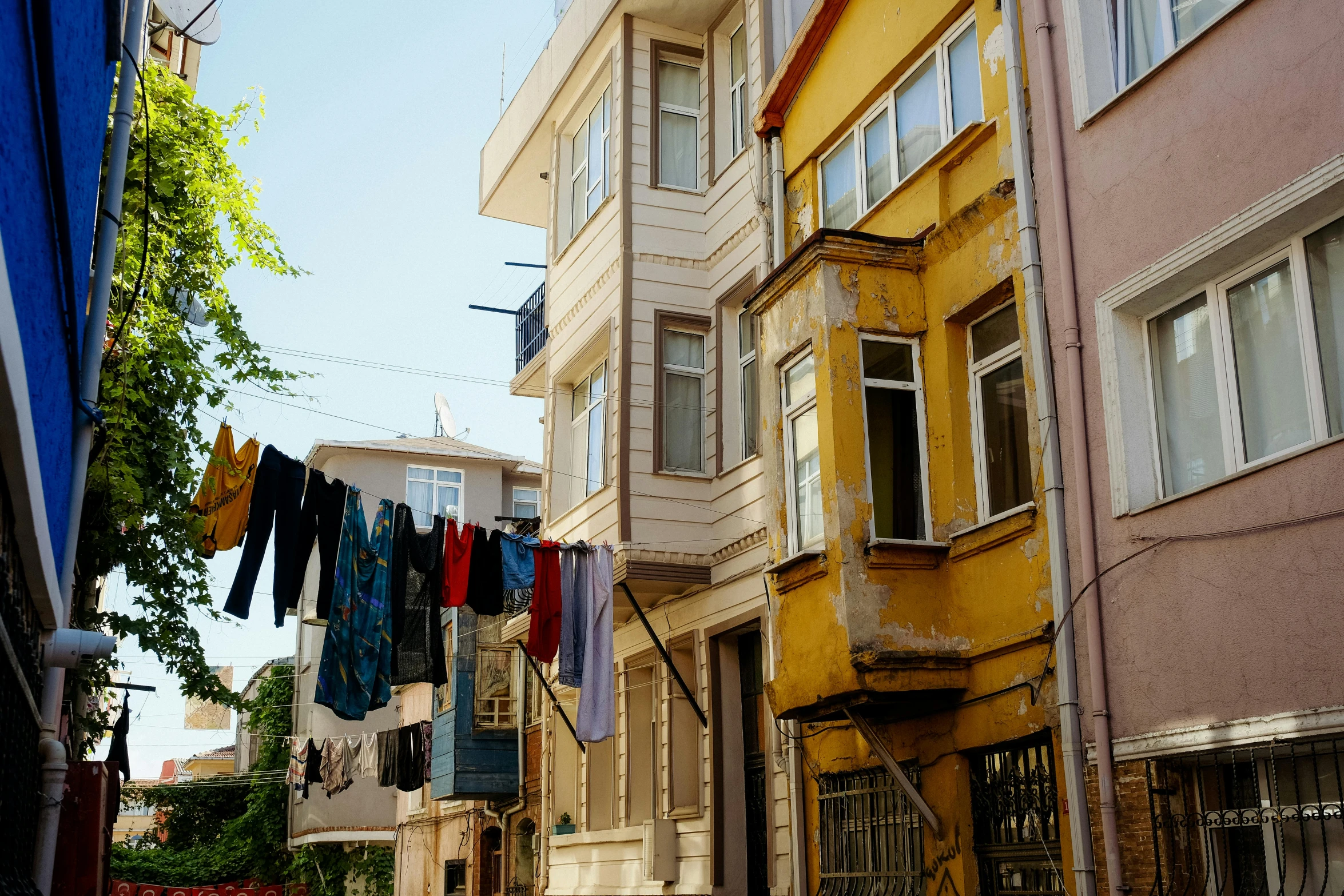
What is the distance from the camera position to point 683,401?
17031mm

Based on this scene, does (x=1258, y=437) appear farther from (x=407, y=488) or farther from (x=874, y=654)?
(x=407, y=488)

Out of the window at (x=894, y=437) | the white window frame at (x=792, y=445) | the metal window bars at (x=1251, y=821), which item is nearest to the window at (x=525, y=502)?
the white window frame at (x=792, y=445)

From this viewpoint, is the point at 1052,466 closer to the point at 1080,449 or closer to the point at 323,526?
the point at 1080,449

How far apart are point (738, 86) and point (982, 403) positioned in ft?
25.9

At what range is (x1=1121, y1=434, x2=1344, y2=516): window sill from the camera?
292 inches

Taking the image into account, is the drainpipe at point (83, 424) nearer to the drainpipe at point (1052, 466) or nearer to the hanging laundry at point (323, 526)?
the hanging laundry at point (323, 526)

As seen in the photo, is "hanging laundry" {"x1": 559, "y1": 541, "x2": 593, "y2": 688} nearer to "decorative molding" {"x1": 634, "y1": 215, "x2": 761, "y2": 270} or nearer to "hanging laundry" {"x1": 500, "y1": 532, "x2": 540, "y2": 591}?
"hanging laundry" {"x1": 500, "y1": 532, "x2": 540, "y2": 591}

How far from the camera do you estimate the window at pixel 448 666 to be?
2603 cm

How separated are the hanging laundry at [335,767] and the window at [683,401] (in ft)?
59.0

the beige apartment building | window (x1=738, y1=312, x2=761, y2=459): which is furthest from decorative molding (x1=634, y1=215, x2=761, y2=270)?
window (x1=738, y1=312, x2=761, y2=459)

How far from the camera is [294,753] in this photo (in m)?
34.3

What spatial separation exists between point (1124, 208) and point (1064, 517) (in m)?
2.12

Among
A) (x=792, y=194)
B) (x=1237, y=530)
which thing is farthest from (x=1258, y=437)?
(x=792, y=194)

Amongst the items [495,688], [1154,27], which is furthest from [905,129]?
[495,688]
